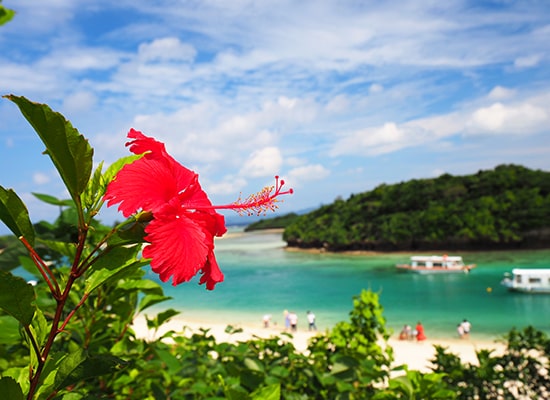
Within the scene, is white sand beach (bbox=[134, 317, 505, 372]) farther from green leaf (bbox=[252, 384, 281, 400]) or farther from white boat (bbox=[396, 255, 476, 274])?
white boat (bbox=[396, 255, 476, 274])

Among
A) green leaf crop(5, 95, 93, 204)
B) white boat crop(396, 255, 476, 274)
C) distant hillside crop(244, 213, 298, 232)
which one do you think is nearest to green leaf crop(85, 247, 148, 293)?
green leaf crop(5, 95, 93, 204)

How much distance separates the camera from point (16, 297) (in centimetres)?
68

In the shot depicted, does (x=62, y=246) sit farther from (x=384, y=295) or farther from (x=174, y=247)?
(x=384, y=295)

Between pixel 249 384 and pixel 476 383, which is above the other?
pixel 249 384

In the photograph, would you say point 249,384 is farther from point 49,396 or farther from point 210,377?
point 49,396

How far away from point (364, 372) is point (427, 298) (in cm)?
2112

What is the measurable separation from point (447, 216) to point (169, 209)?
1489 inches

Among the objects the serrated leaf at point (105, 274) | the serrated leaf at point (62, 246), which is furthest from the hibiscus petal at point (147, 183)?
the serrated leaf at point (62, 246)

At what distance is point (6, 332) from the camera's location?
3.55 ft

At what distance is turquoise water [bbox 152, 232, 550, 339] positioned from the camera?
17.7 meters

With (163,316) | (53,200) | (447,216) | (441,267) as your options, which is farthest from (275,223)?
(163,316)

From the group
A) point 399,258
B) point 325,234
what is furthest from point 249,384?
point 325,234

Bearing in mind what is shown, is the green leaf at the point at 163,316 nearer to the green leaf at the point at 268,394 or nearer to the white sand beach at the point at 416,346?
the green leaf at the point at 268,394

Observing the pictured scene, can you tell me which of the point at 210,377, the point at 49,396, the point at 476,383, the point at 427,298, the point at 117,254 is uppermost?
the point at 117,254
